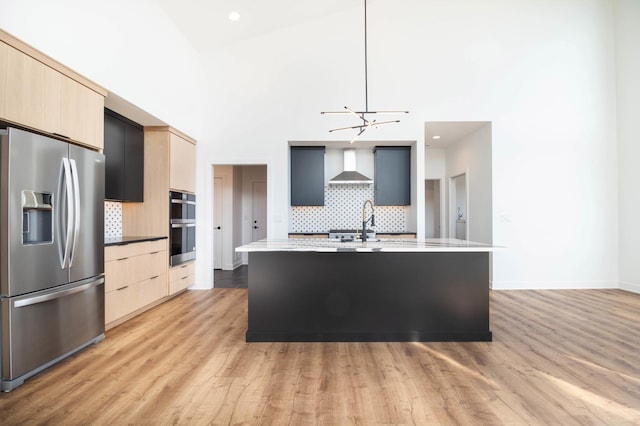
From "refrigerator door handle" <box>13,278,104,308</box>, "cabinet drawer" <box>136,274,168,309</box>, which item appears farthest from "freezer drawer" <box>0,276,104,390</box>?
"cabinet drawer" <box>136,274,168,309</box>

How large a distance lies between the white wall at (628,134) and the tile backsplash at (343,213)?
3368 mm

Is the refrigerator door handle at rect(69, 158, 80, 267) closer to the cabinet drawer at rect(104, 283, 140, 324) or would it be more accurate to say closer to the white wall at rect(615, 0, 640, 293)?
the cabinet drawer at rect(104, 283, 140, 324)

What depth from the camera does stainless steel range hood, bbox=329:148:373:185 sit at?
5426 mm

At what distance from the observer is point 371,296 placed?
3.03 m

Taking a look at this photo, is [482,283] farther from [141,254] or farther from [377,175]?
[141,254]

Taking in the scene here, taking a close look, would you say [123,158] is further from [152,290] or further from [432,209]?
[432,209]

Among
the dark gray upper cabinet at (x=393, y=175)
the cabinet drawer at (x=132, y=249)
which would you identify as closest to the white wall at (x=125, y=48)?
the cabinet drawer at (x=132, y=249)

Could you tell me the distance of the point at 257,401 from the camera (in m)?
2.00

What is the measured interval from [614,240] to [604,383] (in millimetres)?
4099

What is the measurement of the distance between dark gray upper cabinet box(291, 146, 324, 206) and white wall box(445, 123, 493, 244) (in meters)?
2.73

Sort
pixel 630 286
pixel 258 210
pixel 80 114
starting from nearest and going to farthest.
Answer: pixel 80 114 < pixel 630 286 < pixel 258 210

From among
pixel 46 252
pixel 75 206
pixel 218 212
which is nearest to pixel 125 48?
pixel 75 206

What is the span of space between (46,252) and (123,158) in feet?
6.86

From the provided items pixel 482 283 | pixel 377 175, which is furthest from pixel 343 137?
pixel 482 283
